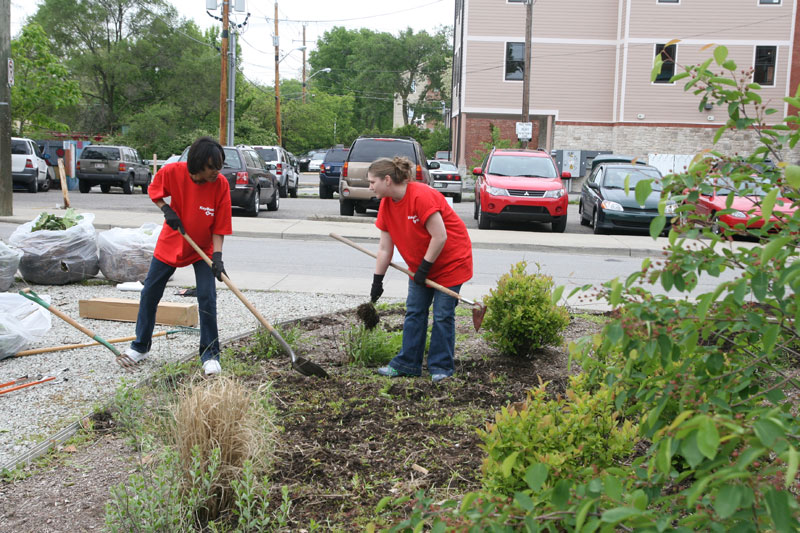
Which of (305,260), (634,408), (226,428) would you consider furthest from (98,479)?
(305,260)

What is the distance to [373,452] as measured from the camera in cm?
387

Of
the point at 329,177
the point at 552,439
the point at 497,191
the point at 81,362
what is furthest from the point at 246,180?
the point at 552,439

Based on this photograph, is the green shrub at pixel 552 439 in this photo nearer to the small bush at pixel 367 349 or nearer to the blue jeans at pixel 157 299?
the small bush at pixel 367 349

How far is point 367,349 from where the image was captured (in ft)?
18.1

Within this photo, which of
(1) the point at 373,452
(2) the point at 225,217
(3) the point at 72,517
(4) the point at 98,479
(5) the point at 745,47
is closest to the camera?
(3) the point at 72,517

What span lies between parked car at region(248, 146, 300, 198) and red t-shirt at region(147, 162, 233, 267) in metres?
21.4

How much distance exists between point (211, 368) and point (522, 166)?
13.2 m

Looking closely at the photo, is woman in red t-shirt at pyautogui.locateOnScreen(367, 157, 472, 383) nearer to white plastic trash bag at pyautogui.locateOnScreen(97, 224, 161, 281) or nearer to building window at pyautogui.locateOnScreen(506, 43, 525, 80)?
white plastic trash bag at pyautogui.locateOnScreen(97, 224, 161, 281)

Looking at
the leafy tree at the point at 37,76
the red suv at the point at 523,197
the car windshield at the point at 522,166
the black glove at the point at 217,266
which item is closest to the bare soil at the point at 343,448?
the black glove at the point at 217,266

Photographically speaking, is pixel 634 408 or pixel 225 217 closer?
pixel 634 408

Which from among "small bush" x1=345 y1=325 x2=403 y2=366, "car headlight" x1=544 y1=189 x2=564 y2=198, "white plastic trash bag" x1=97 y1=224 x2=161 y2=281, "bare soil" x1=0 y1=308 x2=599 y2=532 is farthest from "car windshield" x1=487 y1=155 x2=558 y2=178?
"small bush" x1=345 y1=325 x2=403 y2=366

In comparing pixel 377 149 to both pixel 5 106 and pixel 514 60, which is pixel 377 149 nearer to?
pixel 5 106

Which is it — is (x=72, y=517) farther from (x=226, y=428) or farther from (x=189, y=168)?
(x=189, y=168)

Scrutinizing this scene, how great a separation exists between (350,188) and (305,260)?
6.17 meters
